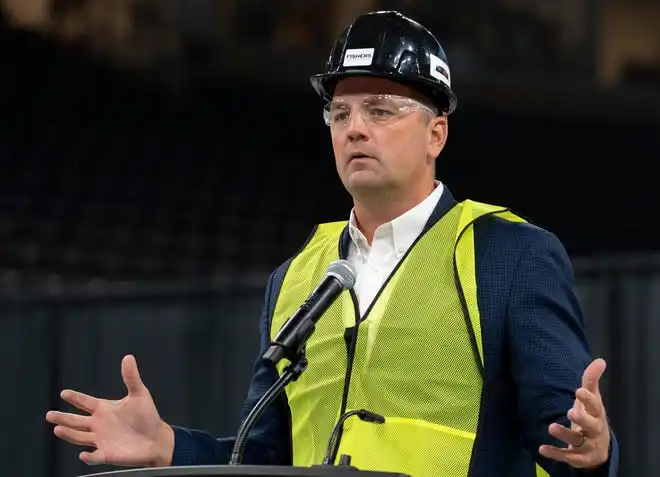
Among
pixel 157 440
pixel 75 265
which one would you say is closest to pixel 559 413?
pixel 157 440

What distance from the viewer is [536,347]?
8.08 ft

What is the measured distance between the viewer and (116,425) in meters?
2.38

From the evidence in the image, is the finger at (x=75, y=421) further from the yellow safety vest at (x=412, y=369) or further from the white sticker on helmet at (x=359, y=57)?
the white sticker on helmet at (x=359, y=57)

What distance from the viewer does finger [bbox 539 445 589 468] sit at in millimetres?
2195

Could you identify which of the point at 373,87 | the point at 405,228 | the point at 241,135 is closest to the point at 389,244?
the point at 405,228

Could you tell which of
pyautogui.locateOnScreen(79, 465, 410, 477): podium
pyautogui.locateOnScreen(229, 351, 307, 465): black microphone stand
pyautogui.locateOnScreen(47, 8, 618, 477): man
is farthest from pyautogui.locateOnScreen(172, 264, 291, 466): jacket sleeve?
pyautogui.locateOnScreen(79, 465, 410, 477): podium

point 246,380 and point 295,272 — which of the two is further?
point 246,380

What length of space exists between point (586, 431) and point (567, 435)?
33 mm

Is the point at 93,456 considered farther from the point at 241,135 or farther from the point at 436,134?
the point at 241,135

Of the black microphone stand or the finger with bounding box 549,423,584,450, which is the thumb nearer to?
the black microphone stand

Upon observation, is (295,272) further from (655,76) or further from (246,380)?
(655,76)

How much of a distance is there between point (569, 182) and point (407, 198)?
921cm

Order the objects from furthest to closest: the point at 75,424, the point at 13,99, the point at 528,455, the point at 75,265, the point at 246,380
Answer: the point at 13,99 → the point at 75,265 → the point at 246,380 → the point at 528,455 → the point at 75,424

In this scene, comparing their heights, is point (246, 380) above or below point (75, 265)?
below
